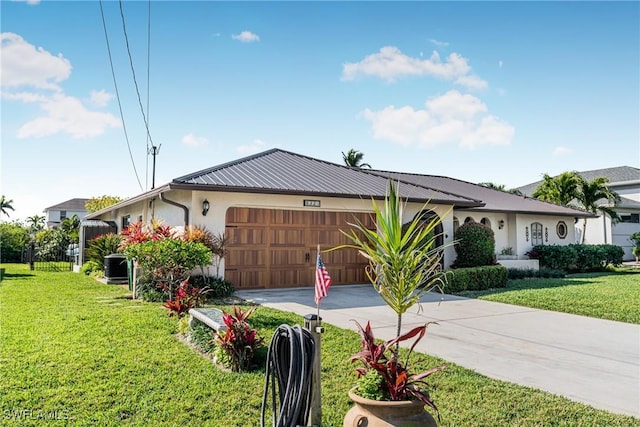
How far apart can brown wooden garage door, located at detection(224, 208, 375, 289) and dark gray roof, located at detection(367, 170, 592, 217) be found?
21.3ft

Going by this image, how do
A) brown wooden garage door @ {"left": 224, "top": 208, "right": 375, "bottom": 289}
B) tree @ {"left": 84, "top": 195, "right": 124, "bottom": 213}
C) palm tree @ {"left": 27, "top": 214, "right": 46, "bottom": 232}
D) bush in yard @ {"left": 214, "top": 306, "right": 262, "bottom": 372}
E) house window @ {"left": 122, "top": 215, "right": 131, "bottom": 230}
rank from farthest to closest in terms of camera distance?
palm tree @ {"left": 27, "top": 214, "right": 46, "bottom": 232} → tree @ {"left": 84, "top": 195, "right": 124, "bottom": 213} → house window @ {"left": 122, "top": 215, "right": 131, "bottom": 230} → brown wooden garage door @ {"left": 224, "top": 208, "right": 375, "bottom": 289} → bush in yard @ {"left": 214, "top": 306, "right": 262, "bottom": 372}

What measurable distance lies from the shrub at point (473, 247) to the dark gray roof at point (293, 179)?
858 millimetres

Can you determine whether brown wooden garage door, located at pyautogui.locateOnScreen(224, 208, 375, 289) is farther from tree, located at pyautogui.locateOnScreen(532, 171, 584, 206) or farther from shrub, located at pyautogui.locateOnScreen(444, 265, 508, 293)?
tree, located at pyautogui.locateOnScreen(532, 171, 584, 206)

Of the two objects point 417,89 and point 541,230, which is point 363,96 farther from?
point 541,230

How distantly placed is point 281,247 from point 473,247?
20.2ft

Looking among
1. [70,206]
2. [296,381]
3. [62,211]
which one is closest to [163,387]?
[296,381]

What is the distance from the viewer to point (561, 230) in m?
21.1

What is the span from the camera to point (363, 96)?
1338 cm

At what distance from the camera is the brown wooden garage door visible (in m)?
11.5

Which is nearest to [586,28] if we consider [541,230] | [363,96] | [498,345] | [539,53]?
[539,53]

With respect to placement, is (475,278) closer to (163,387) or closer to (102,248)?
(163,387)

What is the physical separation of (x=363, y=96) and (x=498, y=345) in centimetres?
903

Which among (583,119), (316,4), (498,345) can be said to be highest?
(316,4)

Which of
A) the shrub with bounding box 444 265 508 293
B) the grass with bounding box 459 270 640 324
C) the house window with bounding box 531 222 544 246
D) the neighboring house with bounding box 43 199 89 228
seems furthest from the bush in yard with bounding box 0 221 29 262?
the neighboring house with bounding box 43 199 89 228
